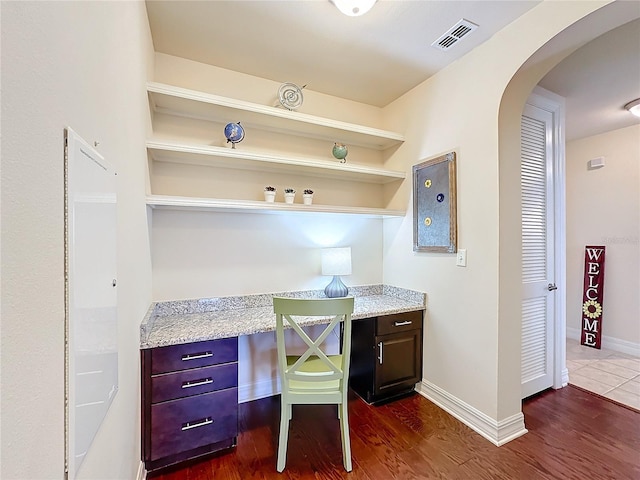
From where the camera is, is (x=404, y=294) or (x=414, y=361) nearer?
(x=414, y=361)

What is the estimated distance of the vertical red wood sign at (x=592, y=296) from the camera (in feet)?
11.0

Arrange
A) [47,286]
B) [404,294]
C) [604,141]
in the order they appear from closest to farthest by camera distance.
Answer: [47,286] → [404,294] → [604,141]

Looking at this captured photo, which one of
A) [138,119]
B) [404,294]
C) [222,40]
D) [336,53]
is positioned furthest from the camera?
[404,294]

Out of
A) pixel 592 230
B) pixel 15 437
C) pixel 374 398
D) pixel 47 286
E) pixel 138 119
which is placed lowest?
pixel 374 398

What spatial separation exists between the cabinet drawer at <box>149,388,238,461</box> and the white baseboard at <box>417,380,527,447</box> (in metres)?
1.55

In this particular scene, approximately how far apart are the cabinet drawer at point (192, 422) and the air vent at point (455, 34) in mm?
2634

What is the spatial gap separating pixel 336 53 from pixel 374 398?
8.59 ft

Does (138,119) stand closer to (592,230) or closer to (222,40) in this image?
(222,40)

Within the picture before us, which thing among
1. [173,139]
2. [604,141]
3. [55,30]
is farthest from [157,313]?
[604,141]

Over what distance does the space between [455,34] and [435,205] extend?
3.75ft

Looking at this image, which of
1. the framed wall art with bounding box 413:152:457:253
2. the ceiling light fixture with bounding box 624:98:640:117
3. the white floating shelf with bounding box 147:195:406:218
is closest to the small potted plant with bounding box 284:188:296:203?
the white floating shelf with bounding box 147:195:406:218

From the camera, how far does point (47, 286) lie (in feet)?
1.82

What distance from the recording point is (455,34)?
73.9 inches

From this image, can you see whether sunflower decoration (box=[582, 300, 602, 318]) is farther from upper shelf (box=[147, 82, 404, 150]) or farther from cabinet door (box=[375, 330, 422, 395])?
upper shelf (box=[147, 82, 404, 150])
